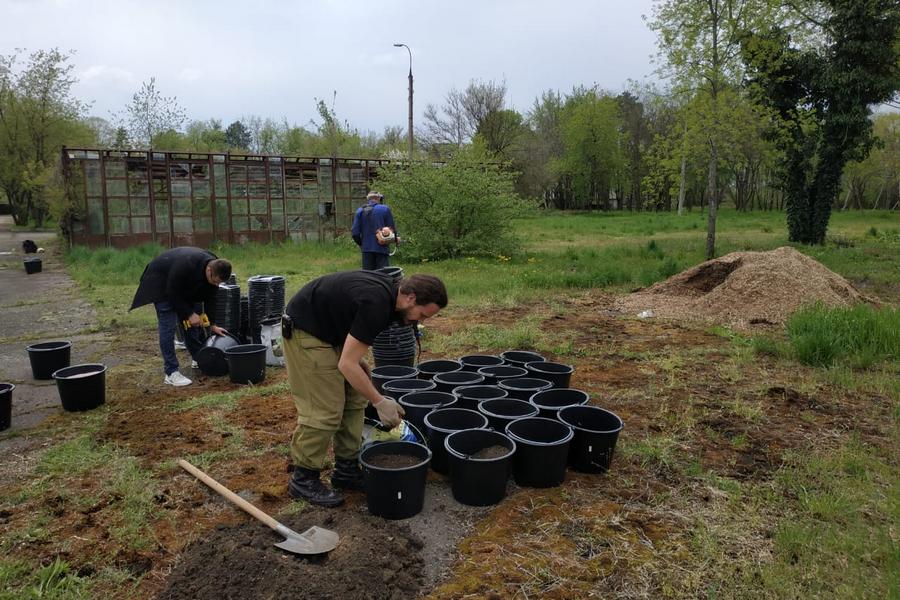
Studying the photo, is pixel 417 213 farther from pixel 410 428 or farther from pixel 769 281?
pixel 410 428

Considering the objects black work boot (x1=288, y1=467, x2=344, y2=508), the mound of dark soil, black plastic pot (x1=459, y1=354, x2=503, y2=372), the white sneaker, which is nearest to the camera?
the mound of dark soil

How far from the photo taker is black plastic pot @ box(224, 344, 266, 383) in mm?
5434

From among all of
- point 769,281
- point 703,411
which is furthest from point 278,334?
point 769,281

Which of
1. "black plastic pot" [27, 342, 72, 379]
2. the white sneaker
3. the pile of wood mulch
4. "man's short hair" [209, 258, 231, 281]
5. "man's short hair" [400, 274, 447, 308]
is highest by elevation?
"man's short hair" [400, 274, 447, 308]

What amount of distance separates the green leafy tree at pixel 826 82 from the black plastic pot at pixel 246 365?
12.5 metres

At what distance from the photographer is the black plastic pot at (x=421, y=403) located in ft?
13.2

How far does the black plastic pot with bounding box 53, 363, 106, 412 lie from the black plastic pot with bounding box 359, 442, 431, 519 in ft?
9.59

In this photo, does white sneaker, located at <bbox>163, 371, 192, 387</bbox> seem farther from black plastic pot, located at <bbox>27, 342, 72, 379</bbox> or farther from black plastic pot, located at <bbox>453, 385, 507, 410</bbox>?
black plastic pot, located at <bbox>453, 385, 507, 410</bbox>

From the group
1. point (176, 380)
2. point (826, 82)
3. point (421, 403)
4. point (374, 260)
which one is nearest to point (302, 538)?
point (421, 403)

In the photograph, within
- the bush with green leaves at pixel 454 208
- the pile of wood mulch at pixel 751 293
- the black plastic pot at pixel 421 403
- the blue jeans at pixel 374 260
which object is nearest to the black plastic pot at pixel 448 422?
the black plastic pot at pixel 421 403

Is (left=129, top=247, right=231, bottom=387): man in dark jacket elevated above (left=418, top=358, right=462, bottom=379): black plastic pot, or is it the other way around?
(left=129, top=247, right=231, bottom=387): man in dark jacket

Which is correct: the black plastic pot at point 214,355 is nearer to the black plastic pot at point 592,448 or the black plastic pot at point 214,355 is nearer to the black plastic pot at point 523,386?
the black plastic pot at point 523,386

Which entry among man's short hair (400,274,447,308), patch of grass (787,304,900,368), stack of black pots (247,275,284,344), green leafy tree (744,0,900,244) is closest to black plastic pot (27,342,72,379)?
stack of black pots (247,275,284,344)

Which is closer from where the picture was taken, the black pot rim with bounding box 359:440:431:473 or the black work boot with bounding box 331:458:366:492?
the black pot rim with bounding box 359:440:431:473
